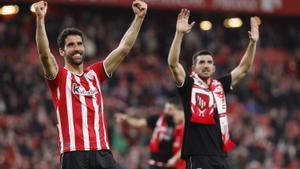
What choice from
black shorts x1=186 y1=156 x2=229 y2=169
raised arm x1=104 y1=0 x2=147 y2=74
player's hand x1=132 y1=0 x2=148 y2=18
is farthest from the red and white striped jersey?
black shorts x1=186 y1=156 x2=229 y2=169

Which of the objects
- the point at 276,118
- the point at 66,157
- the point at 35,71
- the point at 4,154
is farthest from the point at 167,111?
the point at 276,118

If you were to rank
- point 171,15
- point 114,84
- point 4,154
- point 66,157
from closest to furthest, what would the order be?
1. point 66,157
2. point 4,154
3. point 114,84
4. point 171,15

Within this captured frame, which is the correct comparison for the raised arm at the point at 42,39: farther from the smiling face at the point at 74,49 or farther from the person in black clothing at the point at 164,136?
the person in black clothing at the point at 164,136

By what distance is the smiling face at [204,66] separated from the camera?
9.35 meters

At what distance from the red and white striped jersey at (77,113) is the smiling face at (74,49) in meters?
0.14

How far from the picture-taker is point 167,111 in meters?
13.0

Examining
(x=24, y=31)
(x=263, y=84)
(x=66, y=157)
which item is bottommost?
(x=66, y=157)

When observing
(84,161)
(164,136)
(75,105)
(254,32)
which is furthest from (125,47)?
(164,136)

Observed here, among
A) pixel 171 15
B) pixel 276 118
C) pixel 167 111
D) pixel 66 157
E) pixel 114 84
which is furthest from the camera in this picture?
pixel 171 15

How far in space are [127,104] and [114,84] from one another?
2.49 feet

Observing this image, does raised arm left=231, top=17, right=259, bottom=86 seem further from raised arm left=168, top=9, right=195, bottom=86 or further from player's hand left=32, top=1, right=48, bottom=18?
player's hand left=32, top=1, right=48, bottom=18

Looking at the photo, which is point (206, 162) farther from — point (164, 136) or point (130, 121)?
point (130, 121)

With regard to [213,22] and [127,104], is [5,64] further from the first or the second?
[213,22]

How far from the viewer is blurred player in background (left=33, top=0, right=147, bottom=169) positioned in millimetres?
7289
